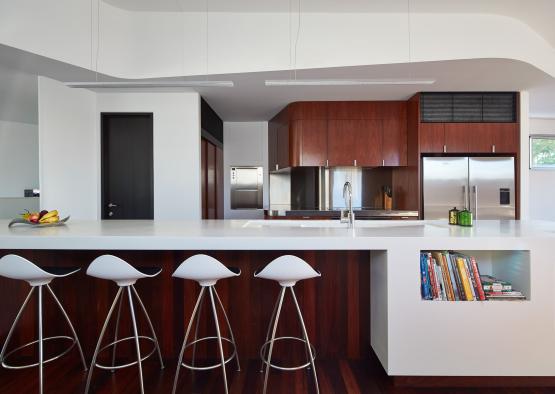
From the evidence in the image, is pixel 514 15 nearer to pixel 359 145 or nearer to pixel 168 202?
pixel 359 145

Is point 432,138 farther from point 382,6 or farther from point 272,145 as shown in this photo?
point 272,145

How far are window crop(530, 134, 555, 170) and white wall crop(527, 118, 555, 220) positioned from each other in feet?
0.39

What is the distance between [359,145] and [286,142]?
1.09 meters

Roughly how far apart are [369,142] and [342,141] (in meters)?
0.39

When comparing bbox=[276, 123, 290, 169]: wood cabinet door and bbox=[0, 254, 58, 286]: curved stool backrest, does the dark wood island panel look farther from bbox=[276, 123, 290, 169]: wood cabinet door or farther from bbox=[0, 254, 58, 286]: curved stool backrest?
bbox=[276, 123, 290, 169]: wood cabinet door

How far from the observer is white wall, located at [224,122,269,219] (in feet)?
19.4

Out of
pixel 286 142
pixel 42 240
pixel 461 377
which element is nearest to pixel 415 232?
pixel 461 377

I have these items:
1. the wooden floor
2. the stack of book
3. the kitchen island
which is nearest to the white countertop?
the kitchen island

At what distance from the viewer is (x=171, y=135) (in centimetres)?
418

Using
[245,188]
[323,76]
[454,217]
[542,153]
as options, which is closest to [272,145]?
[245,188]

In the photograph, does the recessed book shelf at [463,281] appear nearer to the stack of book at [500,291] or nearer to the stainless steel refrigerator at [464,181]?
the stack of book at [500,291]

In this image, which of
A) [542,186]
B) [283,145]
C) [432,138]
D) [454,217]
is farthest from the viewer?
[542,186]

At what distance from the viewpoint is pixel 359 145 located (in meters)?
4.62

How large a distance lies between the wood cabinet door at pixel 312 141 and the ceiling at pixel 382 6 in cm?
154
